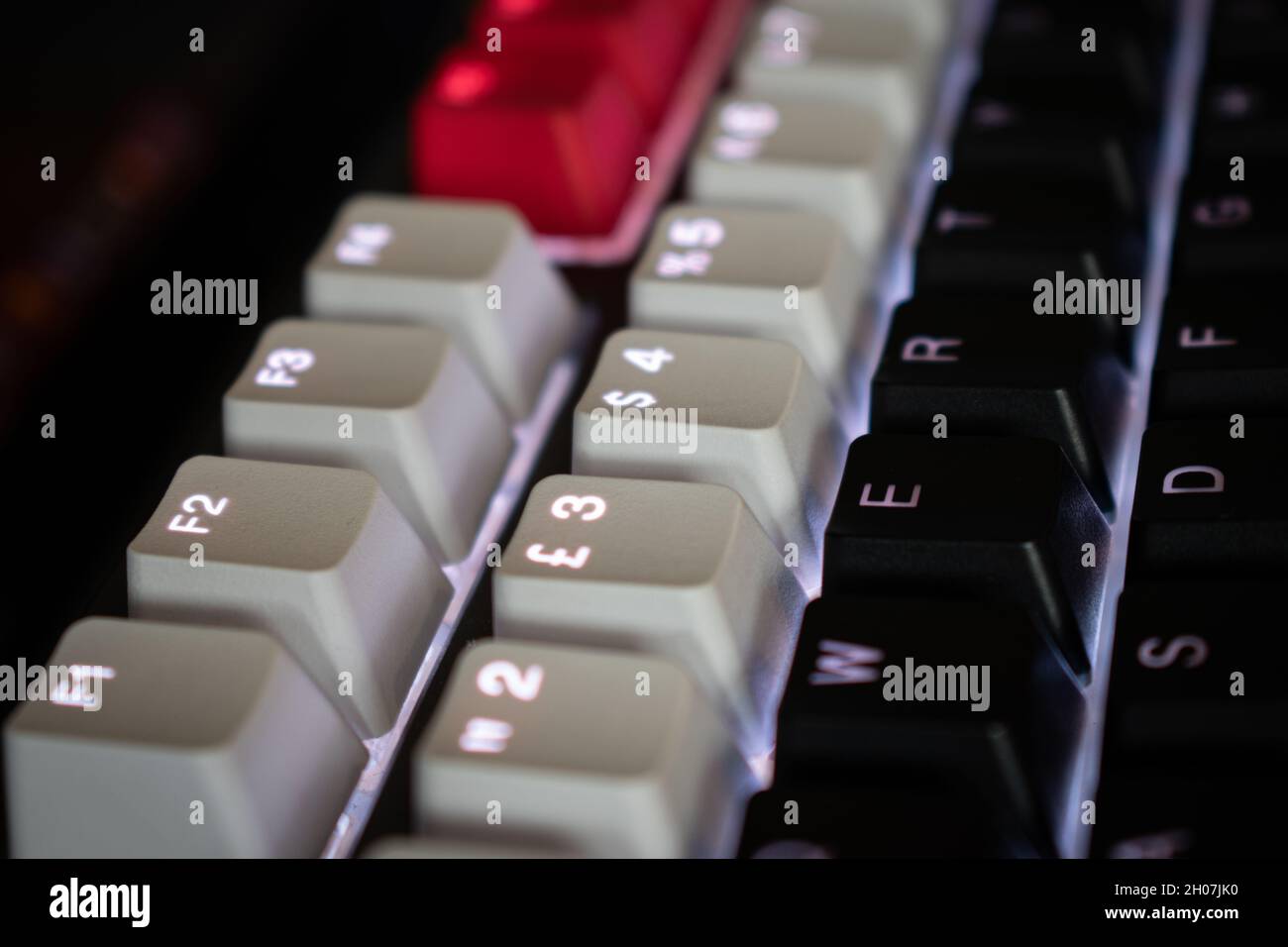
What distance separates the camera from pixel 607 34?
737mm

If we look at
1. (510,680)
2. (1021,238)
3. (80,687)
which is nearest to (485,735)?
(510,680)

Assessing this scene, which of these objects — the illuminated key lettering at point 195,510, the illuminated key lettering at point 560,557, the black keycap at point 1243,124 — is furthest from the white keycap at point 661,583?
the black keycap at point 1243,124

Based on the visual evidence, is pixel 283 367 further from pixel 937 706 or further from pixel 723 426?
pixel 937 706

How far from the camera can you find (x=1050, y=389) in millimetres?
563

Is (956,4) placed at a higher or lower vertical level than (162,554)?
higher

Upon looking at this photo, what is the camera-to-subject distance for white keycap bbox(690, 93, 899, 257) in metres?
0.67

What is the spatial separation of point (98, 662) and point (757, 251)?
0.31 metres

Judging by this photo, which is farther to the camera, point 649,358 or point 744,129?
point 744,129

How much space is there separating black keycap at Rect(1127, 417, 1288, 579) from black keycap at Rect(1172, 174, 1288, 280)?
11 centimetres

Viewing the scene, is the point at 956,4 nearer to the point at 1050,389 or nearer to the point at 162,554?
the point at 1050,389

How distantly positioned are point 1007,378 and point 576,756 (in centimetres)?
23

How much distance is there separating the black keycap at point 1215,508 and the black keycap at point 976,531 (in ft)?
0.08

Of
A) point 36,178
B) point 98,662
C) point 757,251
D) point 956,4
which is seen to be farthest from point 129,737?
point 956,4

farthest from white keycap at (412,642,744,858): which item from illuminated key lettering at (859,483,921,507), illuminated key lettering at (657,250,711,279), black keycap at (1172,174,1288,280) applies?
black keycap at (1172,174,1288,280)
